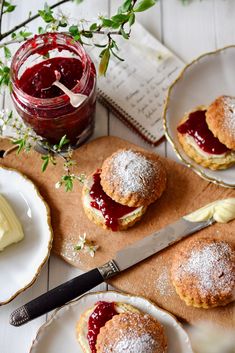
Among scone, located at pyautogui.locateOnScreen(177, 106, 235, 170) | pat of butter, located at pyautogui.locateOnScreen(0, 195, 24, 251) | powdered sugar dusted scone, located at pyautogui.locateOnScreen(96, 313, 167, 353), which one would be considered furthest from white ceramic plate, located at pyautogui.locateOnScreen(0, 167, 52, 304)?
scone, located at pyautogui.locateOnScreen(177, 106, 235, 170)

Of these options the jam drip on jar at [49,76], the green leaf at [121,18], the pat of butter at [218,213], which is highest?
the green leaf at [121,18]

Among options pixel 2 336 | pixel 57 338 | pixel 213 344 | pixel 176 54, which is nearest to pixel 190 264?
pixel 213 344

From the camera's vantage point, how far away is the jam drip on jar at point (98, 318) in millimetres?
2811

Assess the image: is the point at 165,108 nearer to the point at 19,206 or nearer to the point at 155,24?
the point at 155,24

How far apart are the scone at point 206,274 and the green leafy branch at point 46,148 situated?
63 cm

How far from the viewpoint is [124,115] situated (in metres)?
3.25

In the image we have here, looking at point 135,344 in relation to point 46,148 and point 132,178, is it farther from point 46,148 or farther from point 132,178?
point 46,148

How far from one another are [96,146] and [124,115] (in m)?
0.22

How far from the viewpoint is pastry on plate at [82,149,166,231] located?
9.71 ft

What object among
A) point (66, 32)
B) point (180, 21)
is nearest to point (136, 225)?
point (66, 32)

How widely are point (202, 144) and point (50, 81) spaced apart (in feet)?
2.60

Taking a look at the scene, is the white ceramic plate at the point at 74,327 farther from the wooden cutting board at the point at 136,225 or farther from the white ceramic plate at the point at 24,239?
the white ceramic plate at the point at 24,239

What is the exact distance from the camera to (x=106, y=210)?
9.80ft

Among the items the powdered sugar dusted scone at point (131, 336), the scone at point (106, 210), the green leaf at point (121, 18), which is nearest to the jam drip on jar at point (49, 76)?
the green leaf at point (121, 18)
